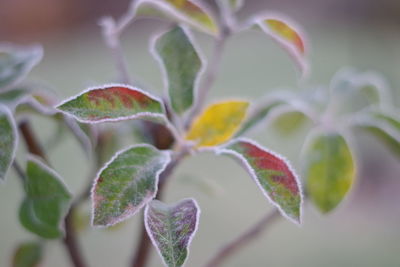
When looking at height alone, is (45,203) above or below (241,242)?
above

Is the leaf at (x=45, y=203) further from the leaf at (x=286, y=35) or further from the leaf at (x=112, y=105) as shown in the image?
the leaf at (x=286, y=35)

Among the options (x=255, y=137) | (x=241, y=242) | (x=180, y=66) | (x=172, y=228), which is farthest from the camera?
(x=255, y=137)

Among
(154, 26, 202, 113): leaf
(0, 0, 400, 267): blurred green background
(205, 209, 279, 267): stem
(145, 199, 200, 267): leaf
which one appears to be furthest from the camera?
(0, 0, 400, 267): blurred green background

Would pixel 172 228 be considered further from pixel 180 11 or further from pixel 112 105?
pixel 180 11

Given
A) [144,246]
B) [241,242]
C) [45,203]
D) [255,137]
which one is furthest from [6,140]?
[255,137]

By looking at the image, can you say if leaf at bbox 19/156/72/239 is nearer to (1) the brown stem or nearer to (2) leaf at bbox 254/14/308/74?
(1) the brown stem

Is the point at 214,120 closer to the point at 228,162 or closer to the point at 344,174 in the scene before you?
the point at 344,174

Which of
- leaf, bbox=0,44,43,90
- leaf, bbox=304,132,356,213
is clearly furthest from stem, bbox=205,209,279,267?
leaf, bbox=0,44,43,90
